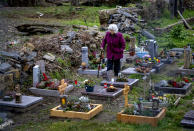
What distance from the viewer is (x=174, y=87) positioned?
11.1 meters

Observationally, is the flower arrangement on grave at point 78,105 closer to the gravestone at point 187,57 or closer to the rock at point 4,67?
the rock at point 4,67

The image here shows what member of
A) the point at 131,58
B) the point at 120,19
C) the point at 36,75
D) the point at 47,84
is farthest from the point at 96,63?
the point at 120,19

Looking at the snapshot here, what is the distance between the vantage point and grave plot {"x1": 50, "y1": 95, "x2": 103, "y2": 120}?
8.95 m

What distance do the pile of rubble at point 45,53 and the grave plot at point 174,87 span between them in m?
4.11

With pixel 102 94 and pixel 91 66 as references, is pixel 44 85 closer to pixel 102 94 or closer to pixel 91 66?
pixel 102 94

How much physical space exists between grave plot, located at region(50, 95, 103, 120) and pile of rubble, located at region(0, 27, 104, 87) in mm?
2353

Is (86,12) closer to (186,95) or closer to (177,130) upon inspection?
(186,95)

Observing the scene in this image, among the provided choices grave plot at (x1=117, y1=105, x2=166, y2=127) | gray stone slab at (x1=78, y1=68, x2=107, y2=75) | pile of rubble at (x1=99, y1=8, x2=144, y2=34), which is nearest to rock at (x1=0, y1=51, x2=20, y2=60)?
gray stone slab at (x1=78, y1=68, x2=107, y2=75)

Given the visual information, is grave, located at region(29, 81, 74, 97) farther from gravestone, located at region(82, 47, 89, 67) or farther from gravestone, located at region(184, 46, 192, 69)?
gravestone, located at region(184, 46, 192, 69)

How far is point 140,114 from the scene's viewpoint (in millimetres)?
8578

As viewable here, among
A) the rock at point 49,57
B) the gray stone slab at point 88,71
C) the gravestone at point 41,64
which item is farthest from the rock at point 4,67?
the gray stone slab at point 88,71

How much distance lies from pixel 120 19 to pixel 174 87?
11067 mm

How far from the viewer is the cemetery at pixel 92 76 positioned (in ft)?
28.7

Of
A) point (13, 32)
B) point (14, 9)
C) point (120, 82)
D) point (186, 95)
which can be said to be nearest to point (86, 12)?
point (14, 9)
